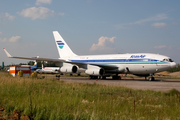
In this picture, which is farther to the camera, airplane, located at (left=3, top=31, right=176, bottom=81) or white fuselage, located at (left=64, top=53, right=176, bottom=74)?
airplane, located at (left=3, top=31, right=176, bottom=81)

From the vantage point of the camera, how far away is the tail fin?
3620 cm

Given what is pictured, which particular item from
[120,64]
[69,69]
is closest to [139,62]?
[120,64]

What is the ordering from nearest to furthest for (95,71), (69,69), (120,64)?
1. (95,71)
2. (120,64)
3. (69,69)

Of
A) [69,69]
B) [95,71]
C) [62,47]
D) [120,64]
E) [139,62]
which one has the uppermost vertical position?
[62,47]

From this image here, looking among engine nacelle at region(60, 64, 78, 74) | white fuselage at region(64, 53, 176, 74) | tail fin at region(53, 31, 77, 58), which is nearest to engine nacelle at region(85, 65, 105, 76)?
white fuselage at region(64, 53, 176, 74)

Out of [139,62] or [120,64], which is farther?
[120,64]

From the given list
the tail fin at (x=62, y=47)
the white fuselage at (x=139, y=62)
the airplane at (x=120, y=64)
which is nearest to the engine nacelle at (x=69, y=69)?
the airplane at (x=120, y=64)

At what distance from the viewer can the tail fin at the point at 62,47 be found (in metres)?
36.2

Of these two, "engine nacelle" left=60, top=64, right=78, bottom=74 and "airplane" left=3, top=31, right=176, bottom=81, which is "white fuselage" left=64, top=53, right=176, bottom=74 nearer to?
"airplane" left=3, top=31, right=176, bottom=81

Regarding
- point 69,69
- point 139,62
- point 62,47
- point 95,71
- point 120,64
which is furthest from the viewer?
point 62,47

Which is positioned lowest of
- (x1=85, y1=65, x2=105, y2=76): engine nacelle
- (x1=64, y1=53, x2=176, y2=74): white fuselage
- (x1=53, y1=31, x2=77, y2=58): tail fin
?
(x1=85, y1=65, x2=105, y2=76): engine nacelle

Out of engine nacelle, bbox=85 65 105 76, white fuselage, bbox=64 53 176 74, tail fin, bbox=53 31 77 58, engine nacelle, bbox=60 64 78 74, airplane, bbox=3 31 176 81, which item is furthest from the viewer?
tail fin, bbox=53 31 77 58

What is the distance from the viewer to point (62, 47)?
36.7m

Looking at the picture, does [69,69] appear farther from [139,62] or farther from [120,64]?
[139,62]
